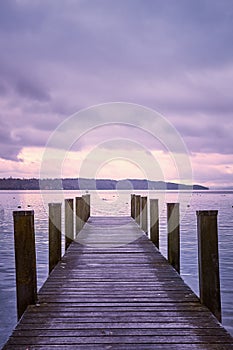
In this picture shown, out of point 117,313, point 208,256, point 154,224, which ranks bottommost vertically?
point 117,313

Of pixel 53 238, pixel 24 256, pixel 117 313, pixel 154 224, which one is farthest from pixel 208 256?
pixel 154 224

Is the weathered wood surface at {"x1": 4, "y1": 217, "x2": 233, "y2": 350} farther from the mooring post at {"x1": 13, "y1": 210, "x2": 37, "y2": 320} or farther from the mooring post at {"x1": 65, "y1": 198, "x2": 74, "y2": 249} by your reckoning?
the mooring post at {"x1": 65, "y1": 198, "x2": 74, "y2": 249}

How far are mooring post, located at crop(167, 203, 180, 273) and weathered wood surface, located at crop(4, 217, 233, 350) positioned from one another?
0.29 m

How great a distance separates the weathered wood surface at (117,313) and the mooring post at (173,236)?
0.29 metres

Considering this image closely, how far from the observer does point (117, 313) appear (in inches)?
198

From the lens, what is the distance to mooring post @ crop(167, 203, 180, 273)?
8.30 meters

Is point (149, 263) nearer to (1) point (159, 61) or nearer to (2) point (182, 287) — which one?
(2) point (182, 287)

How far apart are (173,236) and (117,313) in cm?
376

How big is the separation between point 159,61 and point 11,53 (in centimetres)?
893

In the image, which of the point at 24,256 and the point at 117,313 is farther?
the point at 24,256

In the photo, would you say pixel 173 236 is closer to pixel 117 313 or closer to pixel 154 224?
pixel 154 224

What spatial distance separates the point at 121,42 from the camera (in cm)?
2420

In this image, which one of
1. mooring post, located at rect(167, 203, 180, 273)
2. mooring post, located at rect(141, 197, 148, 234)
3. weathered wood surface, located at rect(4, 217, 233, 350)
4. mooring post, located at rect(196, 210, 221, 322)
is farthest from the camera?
mooring post, located at rect(141, 197, 148, 234)

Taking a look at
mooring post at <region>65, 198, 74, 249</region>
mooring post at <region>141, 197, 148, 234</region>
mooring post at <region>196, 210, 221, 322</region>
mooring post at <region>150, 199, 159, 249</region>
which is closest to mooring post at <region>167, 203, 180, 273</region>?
mooring post at <region>150, 199, 159, 249</region>
